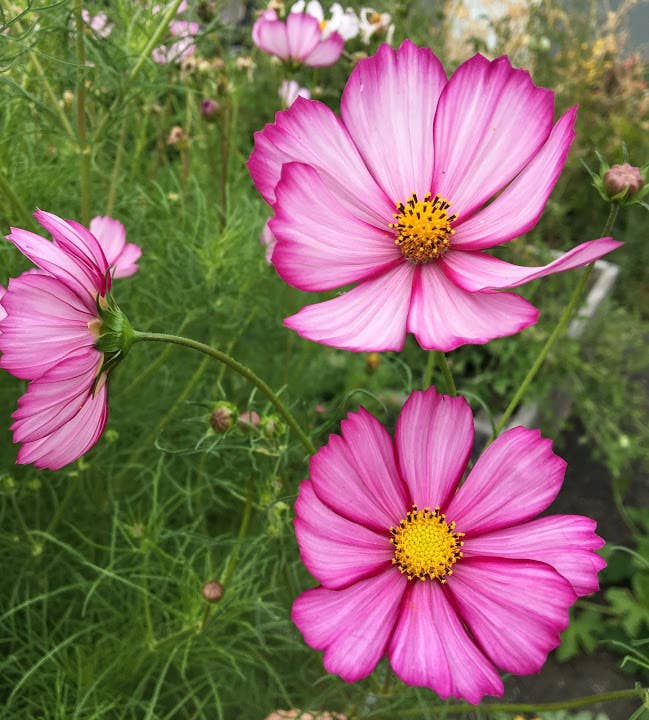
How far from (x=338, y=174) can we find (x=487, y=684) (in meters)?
0.28

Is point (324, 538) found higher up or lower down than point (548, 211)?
lower down

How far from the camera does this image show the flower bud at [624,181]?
43cm

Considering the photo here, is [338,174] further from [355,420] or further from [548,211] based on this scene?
[548,211]

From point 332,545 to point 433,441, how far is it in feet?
0.25

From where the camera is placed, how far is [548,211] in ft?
6.37

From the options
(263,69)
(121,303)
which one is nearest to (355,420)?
(121,303)

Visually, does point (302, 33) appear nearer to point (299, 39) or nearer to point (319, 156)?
point (299, 39)

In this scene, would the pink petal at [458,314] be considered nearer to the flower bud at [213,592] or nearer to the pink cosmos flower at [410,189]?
the pink cosmos flower at [410,189]

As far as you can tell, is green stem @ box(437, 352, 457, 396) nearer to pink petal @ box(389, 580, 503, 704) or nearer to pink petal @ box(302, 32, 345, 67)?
pink petal @ box(389, 580, 503, 704)

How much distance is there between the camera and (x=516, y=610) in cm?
37

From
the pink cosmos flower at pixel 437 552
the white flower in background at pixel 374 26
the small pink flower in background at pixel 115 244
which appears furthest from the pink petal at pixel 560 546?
the white flower in background at pixel 374 26

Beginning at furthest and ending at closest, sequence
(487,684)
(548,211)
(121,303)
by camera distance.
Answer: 1. (548,211)
2. (121,303)
3. (487,684)

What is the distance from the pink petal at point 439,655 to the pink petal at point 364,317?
14 cm


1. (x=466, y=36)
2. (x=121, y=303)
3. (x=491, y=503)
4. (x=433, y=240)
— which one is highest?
(x=466, y=36)
